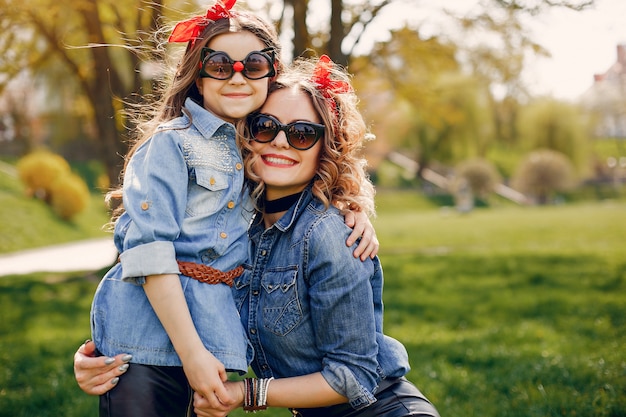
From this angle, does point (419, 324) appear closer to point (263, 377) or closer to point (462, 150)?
point (263, 377)

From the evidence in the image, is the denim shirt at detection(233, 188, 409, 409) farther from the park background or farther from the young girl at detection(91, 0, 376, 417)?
the park background

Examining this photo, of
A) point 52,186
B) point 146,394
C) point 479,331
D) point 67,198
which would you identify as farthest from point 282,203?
point 52,186

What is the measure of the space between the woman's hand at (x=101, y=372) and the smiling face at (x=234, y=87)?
0.93 meters

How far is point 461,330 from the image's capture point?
5770 millimetres

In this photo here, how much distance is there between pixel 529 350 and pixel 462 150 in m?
37.8

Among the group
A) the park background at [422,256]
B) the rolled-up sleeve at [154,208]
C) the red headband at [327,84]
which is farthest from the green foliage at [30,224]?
the rolled-up sleeve at [154,208]

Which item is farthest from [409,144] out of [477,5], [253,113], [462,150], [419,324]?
[253,113]

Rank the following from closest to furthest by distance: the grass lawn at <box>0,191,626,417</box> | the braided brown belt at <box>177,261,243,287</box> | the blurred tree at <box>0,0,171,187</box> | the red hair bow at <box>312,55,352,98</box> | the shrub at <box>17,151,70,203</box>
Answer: the braided brown belt at <box>177,261,243,287</box> → the red hair bow at <box>312,55,352,98</box> → the grass lawn at <box>0,191,626,417</box> → the blurred tree at <box>0,0,171,187</box> → the shrub at <box>17,151,70,203</box>

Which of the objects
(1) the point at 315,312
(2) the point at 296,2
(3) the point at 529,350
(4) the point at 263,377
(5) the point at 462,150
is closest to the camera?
(1) the point at 315,312

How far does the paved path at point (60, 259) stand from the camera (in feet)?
38.9

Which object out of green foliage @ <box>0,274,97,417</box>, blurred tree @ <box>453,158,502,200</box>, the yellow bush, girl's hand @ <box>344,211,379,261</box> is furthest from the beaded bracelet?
blurred tree @ <box>453,158,502,200</box>

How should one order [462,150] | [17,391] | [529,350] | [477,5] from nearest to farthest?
[17,391] → [529,350] → [477,5] → [462,150]

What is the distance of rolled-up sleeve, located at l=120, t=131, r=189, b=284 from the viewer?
1.82 metres

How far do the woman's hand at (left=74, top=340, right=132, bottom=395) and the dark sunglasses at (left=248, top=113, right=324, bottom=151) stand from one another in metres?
0.90
